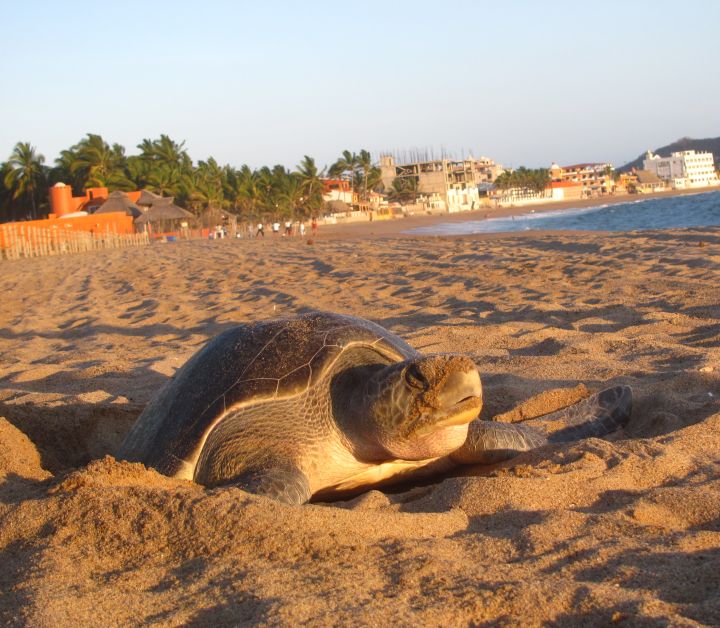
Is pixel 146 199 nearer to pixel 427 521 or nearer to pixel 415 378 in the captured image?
pixel 415 378

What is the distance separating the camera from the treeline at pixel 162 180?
55.6m

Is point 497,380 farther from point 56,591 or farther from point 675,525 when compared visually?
point 56,591

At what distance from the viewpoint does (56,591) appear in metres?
1.80

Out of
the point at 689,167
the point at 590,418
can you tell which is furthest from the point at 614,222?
the point at 689,167

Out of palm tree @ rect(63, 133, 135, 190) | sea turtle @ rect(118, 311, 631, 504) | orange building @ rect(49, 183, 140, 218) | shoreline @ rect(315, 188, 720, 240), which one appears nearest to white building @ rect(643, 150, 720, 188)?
shoreline @ rect(315, 188, 720, 240)

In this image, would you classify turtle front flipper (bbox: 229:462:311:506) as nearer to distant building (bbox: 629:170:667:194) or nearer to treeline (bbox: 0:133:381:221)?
treeline (bbox: 0:133:381:221)

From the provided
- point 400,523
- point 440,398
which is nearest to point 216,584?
point 400,523

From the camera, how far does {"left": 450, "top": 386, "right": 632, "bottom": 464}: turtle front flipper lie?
3053mm

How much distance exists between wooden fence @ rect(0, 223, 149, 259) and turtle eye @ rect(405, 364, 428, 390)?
2679cm

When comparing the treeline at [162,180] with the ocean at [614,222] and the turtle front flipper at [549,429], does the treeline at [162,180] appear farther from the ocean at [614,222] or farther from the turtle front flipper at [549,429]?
the turtle front flipper at [549,429]

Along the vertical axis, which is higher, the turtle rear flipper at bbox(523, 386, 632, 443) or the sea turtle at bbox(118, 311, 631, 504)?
the sea turtle at bbox(118, 311, 631, 504)

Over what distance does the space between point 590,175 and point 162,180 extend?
116583 millimetres

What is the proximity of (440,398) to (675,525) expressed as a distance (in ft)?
2.60

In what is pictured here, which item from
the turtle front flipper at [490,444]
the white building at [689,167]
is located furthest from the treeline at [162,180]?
the white building at [689,167]
